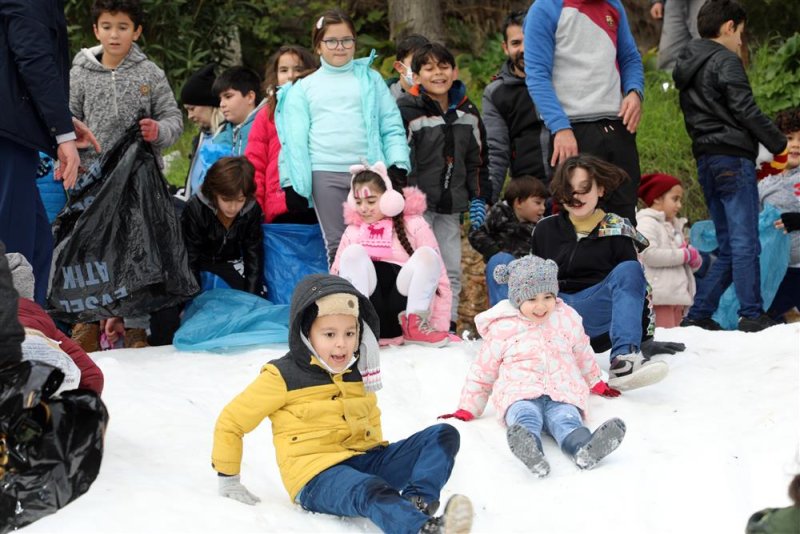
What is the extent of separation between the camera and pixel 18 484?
12.9ft

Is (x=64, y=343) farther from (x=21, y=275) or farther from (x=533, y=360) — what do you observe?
(x=533, y=360)

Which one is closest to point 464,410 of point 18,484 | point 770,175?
point 18,484

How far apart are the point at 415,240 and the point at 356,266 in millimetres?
464

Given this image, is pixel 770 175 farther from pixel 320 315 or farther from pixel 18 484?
pixel 18 484

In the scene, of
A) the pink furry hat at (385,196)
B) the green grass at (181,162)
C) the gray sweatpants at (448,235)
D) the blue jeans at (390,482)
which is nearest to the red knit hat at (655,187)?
the gray sweatpants at (448,235)

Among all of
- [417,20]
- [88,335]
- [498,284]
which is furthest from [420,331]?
[417,20]

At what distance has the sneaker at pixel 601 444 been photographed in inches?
201

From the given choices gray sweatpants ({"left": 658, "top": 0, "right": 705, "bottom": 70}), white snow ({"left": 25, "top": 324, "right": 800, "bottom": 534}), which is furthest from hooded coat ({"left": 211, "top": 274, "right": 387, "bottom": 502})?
gray sweatpants ({"left": 658, "top": 0, "right": 705, "bottom": 70})

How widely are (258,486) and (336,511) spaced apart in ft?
2.05

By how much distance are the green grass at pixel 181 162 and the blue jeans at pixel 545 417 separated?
6330mm

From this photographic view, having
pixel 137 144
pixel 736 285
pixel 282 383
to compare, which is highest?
pixel 137 144

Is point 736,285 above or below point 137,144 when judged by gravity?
below

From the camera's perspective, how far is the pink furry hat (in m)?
7.23

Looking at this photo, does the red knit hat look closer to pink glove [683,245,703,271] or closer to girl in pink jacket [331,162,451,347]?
pink glove [683,245,703,271]
